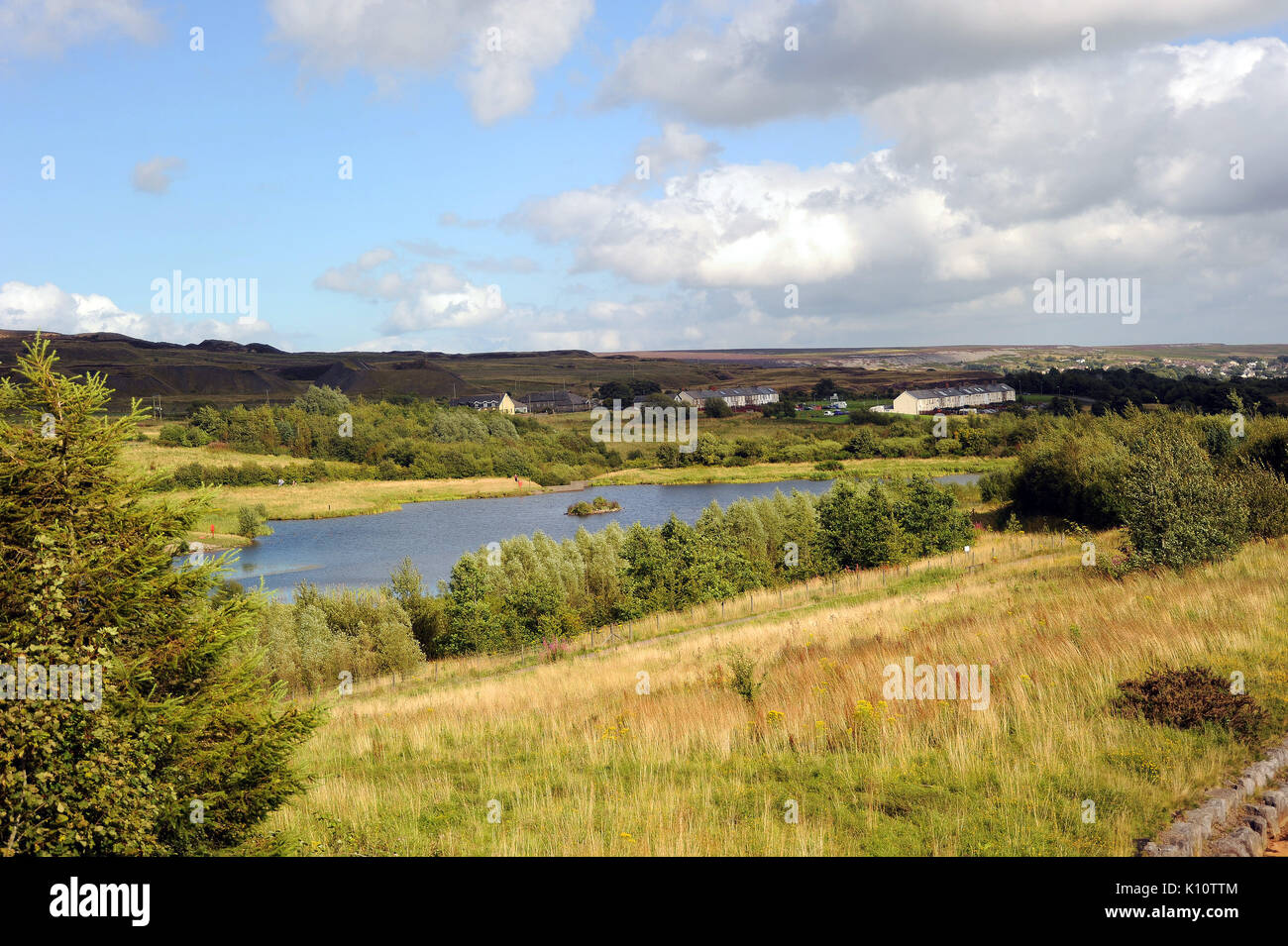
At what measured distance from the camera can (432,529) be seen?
2916 inches

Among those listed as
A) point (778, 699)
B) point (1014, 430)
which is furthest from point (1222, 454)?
point (1014, 430)

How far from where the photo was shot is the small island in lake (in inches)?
3061

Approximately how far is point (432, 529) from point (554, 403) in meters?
98.5

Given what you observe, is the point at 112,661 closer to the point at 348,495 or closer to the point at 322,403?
the point at 348,495

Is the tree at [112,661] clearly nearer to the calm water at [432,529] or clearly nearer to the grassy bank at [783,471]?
the calm water at [432,529]

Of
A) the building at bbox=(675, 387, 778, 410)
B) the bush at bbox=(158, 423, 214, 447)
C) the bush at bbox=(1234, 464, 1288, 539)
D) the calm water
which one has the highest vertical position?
the building at bbox=(675, 387, 778, 410)

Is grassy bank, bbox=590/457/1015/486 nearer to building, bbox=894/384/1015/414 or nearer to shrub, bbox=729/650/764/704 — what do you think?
building, bbox=894/384/1015/414

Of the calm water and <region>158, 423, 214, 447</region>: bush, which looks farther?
<region>158, 423, 214, 447</region>: bush

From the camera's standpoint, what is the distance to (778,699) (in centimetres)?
1059

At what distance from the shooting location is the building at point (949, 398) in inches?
5507

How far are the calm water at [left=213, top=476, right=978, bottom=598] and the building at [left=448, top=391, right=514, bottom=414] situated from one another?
68.2 m

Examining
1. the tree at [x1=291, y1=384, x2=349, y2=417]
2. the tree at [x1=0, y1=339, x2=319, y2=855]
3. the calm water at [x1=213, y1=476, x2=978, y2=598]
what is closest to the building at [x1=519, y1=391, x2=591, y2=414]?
the tree at [x1=291, y1=384, x2=349, y2=417]

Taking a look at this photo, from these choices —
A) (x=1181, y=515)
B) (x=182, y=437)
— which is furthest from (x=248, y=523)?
(x=1181, y=515)
